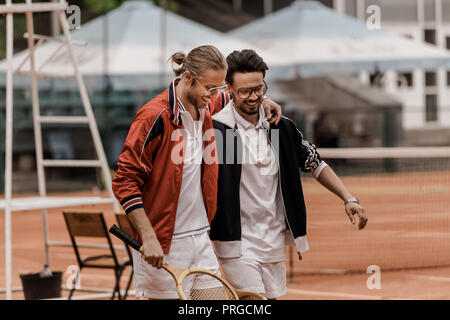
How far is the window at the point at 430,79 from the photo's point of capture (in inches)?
1083

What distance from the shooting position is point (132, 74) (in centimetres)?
1512

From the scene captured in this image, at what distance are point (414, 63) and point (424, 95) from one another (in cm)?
1089

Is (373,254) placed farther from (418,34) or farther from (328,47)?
(418,34)

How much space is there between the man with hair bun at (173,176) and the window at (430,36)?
24688 mm

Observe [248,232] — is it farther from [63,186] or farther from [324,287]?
[63,186]

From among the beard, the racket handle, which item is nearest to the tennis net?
the beard

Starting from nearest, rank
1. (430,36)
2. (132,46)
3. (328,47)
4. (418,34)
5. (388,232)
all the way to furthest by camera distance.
A: 1. (388,232)
2. (132,46)
3. (328,47)
4. (418,34)
5. (430,36)

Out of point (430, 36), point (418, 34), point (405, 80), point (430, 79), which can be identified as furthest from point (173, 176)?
point (430, 36)

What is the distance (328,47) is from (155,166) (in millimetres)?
13404

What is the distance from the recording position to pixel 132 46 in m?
15.4

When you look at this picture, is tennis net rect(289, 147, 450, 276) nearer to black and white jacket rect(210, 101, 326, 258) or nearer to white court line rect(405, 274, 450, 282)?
white court line rect(405, 274, 450, 282)

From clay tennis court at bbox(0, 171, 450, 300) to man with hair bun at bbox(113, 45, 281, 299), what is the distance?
3.75 metres
